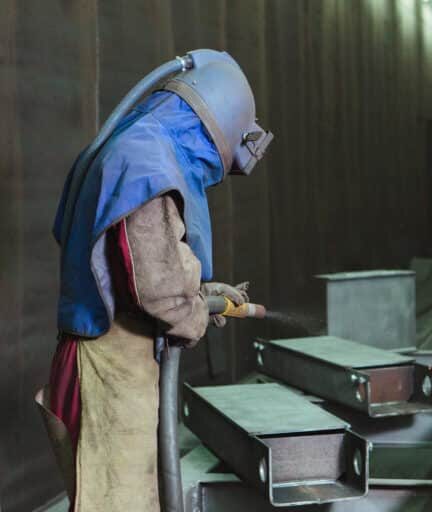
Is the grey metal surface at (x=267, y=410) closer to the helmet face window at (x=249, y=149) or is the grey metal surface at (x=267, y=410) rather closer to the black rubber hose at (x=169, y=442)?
the black rubber hose at (x=169, y=442)

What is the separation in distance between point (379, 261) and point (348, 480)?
6023 mm

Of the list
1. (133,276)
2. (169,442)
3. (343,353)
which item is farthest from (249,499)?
(343,353)

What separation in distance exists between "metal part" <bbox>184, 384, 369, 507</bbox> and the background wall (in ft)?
2.23

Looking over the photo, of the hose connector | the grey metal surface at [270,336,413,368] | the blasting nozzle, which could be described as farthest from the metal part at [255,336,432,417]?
the hose connector

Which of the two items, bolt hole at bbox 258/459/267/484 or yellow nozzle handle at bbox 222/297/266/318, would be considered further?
yellow nozzle handle at bbox 222/297/266/318

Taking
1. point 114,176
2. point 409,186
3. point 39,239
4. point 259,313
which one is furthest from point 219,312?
point 409,186

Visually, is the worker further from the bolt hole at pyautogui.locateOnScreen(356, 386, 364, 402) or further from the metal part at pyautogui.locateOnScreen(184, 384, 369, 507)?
the bolt hole at pyautogui.locateOnScreen(356, 386, 364, 402)

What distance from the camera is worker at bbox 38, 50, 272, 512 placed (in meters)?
1.71

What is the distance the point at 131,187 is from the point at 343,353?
166 centimetres

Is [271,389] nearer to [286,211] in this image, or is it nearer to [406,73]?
[286,211]

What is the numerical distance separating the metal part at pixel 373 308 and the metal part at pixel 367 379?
2.20 feet

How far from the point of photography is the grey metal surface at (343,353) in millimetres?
2887

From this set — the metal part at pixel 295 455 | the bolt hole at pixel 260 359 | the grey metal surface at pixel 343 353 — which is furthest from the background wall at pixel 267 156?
the metal part at pixel 295 455

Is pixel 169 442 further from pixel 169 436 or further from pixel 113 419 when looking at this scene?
pixel 113 419
